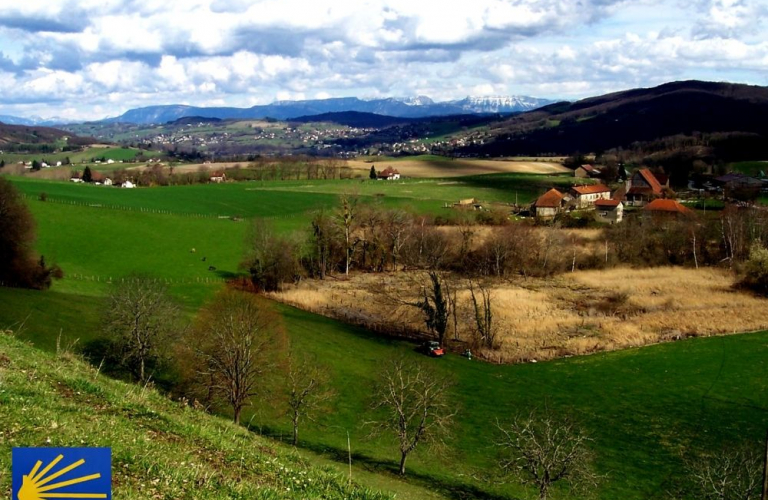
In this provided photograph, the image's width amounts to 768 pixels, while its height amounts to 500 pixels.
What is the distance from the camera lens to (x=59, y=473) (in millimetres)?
5582

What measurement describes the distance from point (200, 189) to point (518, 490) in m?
117

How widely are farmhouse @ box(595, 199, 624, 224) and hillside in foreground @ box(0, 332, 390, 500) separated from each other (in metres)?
94.3

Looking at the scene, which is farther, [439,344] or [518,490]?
[439,344]

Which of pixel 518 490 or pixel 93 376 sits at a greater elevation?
pixel 93 376

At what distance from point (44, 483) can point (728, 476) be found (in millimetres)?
29678

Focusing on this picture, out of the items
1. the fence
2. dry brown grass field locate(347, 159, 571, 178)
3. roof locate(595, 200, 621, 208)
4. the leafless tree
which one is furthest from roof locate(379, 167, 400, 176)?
the fence

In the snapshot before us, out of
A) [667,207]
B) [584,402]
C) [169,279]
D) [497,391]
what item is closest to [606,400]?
[584,402]

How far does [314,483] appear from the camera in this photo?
447 inches

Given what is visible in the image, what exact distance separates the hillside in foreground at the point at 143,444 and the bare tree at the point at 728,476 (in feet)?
56.3

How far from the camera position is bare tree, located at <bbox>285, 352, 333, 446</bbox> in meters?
30.8

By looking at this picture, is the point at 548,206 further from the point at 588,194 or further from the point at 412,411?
the point at 412,411

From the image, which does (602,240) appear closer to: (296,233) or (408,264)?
(408,264)

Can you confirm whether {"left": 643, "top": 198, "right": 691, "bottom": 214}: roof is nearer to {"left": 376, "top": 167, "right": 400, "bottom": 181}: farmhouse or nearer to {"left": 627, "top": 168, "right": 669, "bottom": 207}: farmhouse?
{"left": 627, "top": 168, "right": 669, "bottom": 207}: farmhouse

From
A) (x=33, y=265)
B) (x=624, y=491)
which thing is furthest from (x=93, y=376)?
(x=33, y=265)
